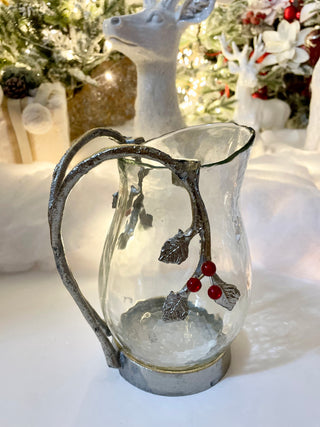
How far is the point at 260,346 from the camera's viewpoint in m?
0.42

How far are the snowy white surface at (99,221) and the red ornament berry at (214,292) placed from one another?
0.95 ft

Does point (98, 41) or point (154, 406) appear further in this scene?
point (98, 41)

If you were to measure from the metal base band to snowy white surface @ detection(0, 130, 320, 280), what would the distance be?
0.72ft

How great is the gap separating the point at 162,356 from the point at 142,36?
501 millimetres

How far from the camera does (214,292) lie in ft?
0.99

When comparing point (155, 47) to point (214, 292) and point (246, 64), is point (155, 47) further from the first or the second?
point (214, 292)

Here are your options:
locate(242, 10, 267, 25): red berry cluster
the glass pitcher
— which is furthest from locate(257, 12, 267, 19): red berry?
the glass pitcher

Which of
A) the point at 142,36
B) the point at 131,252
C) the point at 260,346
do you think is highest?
the point at 142,36

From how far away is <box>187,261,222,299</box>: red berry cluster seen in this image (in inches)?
11.8

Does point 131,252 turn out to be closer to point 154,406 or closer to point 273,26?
point 154,406

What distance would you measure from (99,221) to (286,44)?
1.91ft

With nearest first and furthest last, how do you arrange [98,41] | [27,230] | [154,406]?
[154,406], [27,230], [98,41]

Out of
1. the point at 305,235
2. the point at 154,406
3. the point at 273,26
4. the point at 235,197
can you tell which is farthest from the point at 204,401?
the point at 273,26

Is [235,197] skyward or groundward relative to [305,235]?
skyward
